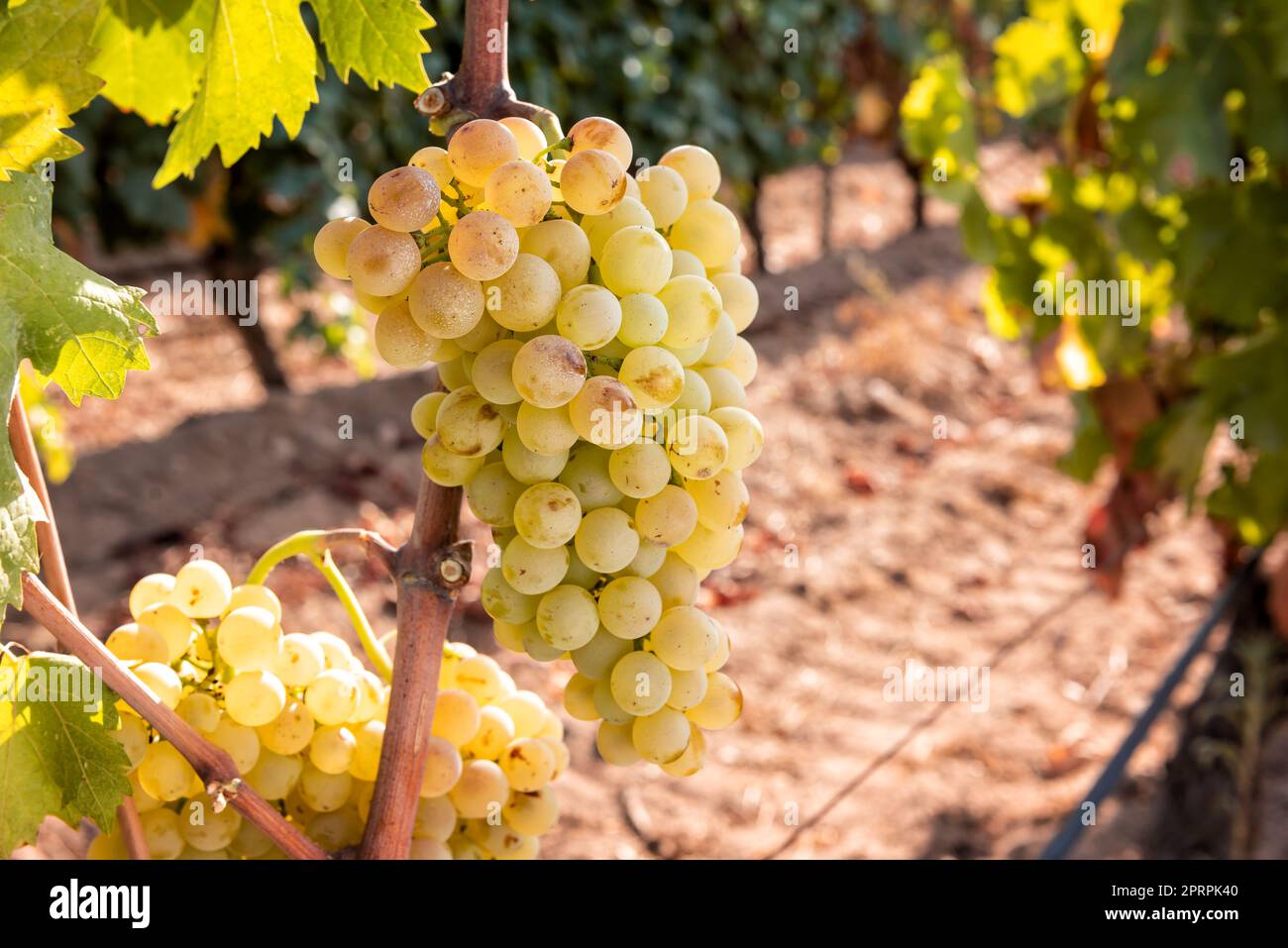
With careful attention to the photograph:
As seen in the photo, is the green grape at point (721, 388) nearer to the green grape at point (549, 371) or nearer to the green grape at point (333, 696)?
the green grape at point (549, 371)

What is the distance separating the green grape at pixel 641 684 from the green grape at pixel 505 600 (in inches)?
2.0

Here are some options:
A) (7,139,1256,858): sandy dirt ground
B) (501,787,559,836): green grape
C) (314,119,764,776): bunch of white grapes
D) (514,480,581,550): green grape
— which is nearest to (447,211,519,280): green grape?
(314,119,764,776): bunch of white grapes

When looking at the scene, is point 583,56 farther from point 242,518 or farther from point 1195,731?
point 1195,731

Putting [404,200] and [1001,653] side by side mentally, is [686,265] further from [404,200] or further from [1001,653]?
[1001,653]

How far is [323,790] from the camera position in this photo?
65 centimetres

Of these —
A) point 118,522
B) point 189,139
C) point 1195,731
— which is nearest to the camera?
point 189,139

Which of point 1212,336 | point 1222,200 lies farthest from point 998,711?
point 1222,200

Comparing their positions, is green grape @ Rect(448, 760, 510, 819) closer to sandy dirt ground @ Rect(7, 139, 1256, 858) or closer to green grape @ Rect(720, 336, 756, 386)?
green grape @ Rect(720, 336, 756, 386)

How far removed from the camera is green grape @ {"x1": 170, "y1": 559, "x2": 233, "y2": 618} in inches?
25.5

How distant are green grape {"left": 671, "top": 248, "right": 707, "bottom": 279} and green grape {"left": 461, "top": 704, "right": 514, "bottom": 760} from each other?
0.28 meters

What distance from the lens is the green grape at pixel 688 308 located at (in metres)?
0.55

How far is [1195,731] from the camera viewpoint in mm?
2189

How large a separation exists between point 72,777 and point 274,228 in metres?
3.24

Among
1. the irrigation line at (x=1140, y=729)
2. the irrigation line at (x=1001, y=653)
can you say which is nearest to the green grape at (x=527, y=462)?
the irrigation line at (x=1140, y=729)
